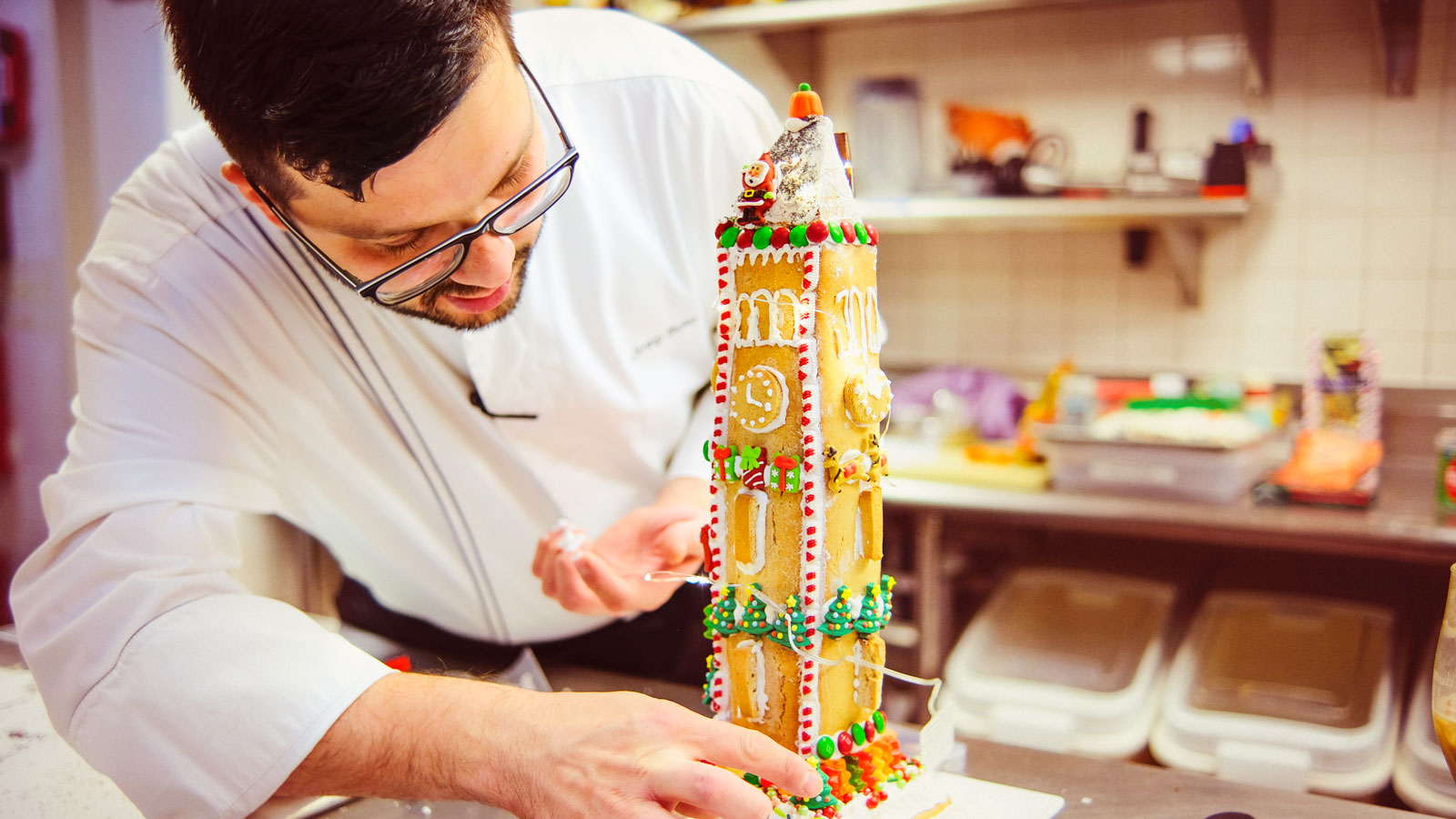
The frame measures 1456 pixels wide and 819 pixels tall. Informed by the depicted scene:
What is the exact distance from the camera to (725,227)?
0.84m

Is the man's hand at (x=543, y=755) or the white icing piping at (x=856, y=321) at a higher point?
the white icing piping at (x=856, y=321)

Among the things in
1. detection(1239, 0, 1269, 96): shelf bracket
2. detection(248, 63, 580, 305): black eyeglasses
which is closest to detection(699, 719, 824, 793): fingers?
detection(248, 63, 580, 305): black eyeglasses

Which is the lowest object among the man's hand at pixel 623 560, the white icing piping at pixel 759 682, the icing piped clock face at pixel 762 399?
the white icing piping at pixel 759 682

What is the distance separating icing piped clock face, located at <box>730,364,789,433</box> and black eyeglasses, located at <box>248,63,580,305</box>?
272mm

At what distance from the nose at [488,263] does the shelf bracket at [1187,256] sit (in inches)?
75.8

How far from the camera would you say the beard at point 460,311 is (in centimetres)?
98

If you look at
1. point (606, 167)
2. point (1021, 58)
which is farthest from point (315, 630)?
point (1021, 58)

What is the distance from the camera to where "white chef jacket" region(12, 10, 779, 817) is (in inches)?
34.0

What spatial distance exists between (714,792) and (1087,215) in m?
1.94

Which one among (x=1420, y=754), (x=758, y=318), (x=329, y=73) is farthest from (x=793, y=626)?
(x=1420, y=754)

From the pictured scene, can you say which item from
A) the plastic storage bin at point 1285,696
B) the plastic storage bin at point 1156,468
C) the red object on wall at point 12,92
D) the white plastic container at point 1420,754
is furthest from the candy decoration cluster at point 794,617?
the red object on wall at point 12,92

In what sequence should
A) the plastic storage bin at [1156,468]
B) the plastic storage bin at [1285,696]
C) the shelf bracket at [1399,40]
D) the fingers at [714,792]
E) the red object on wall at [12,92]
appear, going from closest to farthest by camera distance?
the fingers at [714,792], the plastic storage bin at [1285,696], the plastic storage bin at [1156,468], the shelf bracket at [1399,40], the red object on wall at [12,92]

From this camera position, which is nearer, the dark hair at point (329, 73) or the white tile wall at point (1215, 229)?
the dark hair at point (329, 73)

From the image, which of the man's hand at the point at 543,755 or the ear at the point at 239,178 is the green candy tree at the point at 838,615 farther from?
the ear at the point at 239,178
